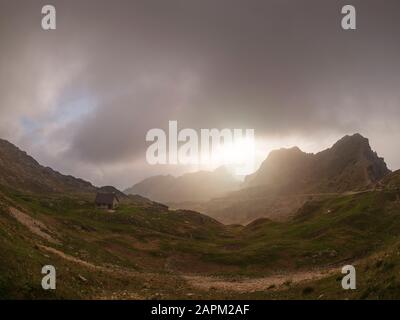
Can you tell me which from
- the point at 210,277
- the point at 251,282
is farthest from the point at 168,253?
the point at 251,282

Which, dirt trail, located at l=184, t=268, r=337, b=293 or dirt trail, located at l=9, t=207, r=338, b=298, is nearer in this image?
dirt trail, located at l=9, t=207, r=338, b=298

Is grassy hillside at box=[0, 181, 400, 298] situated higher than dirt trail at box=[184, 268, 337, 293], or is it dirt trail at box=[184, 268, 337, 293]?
grassy hillside at box=[0, 181, 400, 298]

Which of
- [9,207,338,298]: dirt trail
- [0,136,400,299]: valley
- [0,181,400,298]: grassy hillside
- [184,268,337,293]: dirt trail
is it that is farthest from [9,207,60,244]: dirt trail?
[184,268,337,293]: dirt trail

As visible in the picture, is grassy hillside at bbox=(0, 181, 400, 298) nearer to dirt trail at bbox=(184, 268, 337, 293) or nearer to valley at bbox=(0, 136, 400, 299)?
valley at bbox=(0, 136, 400, 299)

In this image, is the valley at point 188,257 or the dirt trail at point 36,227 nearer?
the valley at point 188,257

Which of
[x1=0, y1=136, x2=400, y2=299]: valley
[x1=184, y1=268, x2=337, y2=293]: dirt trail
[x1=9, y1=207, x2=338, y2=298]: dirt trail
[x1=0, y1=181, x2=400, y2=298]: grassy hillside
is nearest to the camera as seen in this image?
[x1=0, y1=136, x2=400, y2=299]: valley

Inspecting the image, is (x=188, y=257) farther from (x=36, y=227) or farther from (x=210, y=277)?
(x=36, y=227)

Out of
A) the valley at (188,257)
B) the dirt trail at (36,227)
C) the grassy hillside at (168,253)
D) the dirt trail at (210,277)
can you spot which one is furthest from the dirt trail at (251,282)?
the dirt trail at (36,227)

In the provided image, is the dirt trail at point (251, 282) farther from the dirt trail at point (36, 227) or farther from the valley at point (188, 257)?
the dirt trail at point (36, 227)

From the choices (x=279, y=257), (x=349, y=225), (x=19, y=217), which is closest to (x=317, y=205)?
(x=349, y=225)

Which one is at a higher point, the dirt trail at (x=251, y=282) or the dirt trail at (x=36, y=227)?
the dirt trail at (x=36, y=227)

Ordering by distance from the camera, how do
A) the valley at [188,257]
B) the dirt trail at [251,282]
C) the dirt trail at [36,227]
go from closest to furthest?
the valley at [188,257] → the dirt trail at [251,282] → the dirt trail at [36,227]
